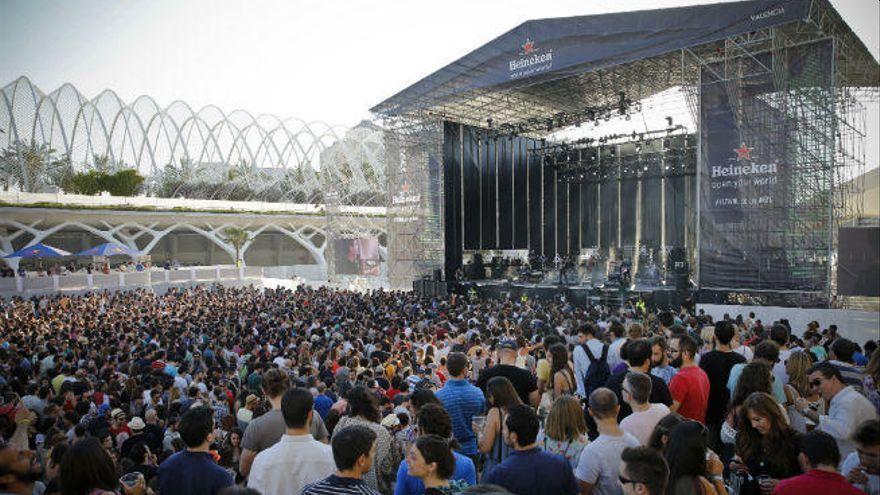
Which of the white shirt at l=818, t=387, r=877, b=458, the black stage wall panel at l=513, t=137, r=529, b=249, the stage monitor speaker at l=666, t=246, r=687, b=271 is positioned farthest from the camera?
the black stage wall panel at l=513, t=137, r=529, b=249

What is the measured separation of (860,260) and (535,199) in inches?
989

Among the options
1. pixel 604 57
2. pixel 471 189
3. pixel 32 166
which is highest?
pixel 32 166

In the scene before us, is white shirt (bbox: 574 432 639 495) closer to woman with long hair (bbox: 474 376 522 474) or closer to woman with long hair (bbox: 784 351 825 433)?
woman with long hair (bbox: 474 376 522 474)

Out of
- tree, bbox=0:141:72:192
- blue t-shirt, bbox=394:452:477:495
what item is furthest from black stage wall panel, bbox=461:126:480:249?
tree, bbox=0:141:72:192

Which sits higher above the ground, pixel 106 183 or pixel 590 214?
pixel 106 183

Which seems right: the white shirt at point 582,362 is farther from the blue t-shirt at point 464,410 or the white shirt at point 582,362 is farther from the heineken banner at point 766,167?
the heineken banner at point 766,167

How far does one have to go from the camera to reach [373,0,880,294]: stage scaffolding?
13938mm

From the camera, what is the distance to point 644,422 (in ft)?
10.9

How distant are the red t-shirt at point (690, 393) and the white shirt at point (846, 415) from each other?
761mm

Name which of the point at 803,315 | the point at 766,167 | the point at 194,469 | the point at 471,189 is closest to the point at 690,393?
the point at 194,469

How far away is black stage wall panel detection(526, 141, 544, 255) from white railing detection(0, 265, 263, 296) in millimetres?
15073

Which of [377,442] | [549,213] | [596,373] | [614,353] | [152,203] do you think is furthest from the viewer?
[152,203]

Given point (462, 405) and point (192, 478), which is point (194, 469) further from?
point (462, 405)

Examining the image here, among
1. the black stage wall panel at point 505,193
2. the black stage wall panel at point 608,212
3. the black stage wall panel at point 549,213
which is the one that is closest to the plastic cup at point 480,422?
the black stage wall panel at point 505,193
